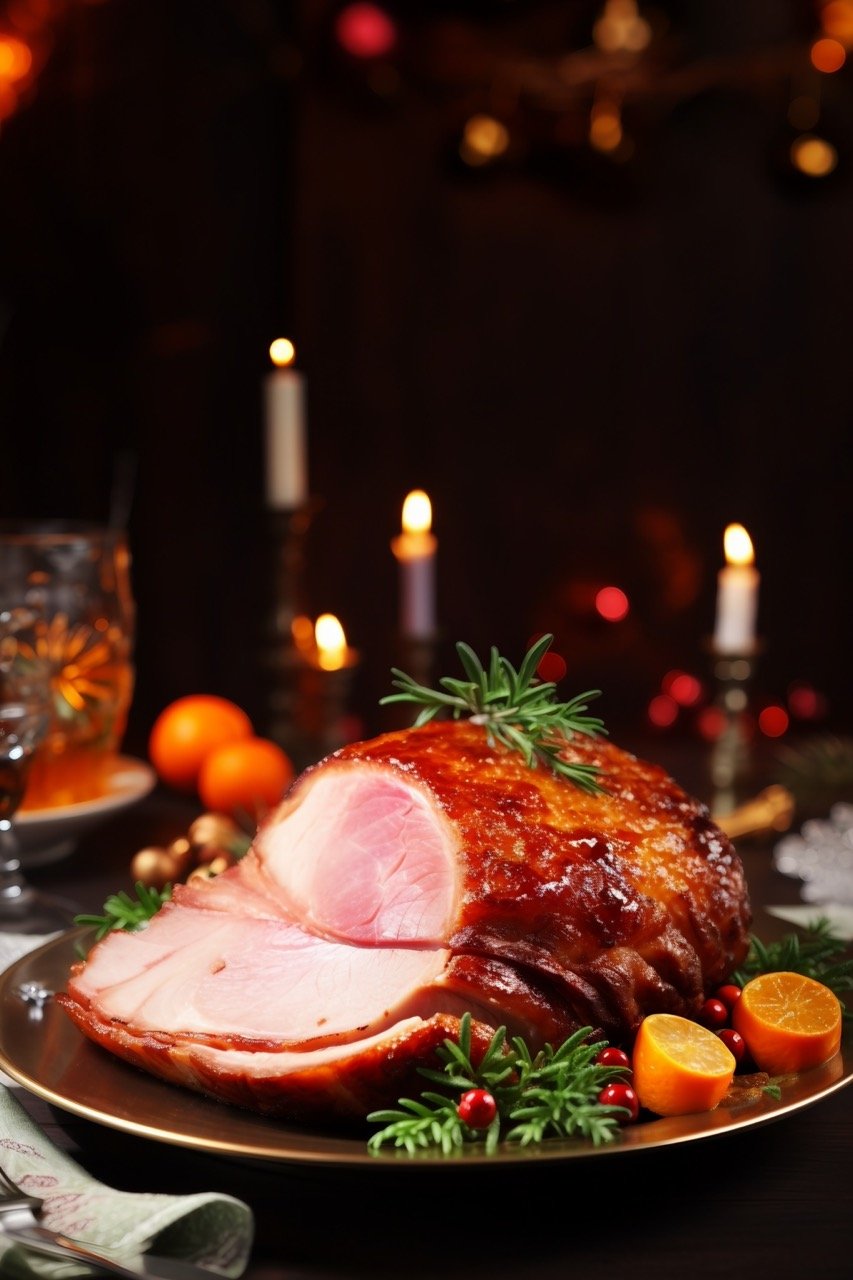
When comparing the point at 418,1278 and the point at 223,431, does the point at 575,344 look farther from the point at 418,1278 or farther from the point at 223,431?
the point at 418,1278

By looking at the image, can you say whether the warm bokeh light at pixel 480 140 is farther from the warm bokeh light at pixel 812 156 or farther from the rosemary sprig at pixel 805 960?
the rosemary sprig at pixel 805 960

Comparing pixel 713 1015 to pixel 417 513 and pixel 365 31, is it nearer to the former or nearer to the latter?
pixel 417 513

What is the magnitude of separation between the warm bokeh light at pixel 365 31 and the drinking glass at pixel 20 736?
1939 millimetres

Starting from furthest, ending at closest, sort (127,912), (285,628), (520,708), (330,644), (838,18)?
(838,18) < (285,628) < (330,644) < (127,912) < (520,708)

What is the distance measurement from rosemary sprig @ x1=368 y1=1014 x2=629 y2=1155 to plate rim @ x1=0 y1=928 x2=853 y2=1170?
0.05ft

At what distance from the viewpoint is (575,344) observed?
157 inches

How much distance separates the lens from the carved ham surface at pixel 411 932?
1.23 metres

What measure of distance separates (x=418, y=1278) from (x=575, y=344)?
322 cm

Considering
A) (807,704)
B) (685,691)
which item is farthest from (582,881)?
(685,691)

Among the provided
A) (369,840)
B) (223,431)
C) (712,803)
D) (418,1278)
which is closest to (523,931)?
(369,840)

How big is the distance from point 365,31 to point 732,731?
1974 mm

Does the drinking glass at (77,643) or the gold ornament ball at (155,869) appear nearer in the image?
the gold ornament ball at (155,869)

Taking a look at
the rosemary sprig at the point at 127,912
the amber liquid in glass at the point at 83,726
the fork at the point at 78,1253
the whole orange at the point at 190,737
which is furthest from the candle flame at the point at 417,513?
the fork at the point at 78,1253

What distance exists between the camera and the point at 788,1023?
4.41 feet
